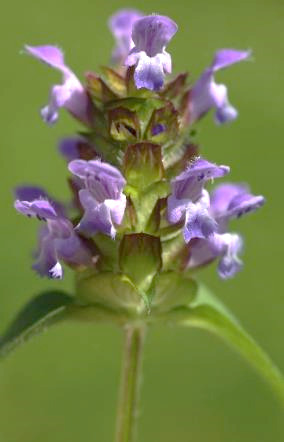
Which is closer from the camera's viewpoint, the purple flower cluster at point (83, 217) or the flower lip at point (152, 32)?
the purple flower cluster at point (83, 217)

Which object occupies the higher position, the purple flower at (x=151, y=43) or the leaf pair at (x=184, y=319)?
the purple flower at (x=151, y=43)

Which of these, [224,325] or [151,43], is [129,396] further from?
[151,43]

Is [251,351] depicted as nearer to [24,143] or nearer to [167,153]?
[167,153]

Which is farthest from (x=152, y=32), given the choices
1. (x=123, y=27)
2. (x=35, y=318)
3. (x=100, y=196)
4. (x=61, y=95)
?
(x=35, y=318)

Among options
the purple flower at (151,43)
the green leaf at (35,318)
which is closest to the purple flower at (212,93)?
the purple flower at (151,43)

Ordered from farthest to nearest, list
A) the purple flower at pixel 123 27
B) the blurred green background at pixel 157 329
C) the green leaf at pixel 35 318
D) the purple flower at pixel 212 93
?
the blurred green background at pixel 157 329
the purple flower at pixel 123 27
the purple flower at pixel 212 93
the green leaf at pixel 35 318

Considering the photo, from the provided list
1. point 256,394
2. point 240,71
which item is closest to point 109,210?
point 256,394

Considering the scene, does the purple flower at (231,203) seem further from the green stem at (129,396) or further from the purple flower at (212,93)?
the green stem at (129,396)
